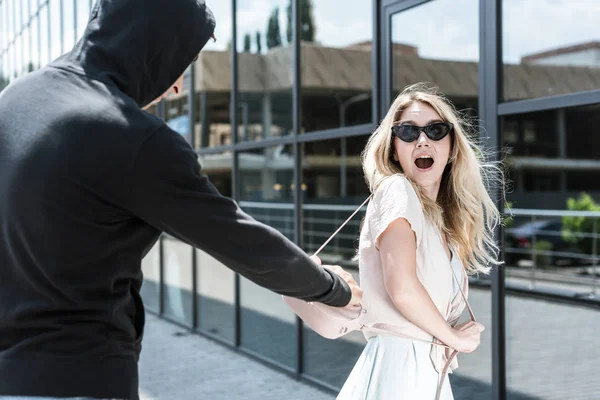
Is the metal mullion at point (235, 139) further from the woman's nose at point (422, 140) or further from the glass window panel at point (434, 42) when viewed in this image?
the woman's nose at point (422, 140)

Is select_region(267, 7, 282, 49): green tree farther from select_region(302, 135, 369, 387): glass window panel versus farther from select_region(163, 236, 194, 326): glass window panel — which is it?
select_region(163, 236, 194, 326): glass window panel

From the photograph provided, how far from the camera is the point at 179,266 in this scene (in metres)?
9.29

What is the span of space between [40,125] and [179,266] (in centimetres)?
794

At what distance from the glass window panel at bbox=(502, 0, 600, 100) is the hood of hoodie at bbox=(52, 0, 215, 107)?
2.85 meters

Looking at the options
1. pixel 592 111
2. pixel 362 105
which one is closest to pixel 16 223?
pixel 362 105

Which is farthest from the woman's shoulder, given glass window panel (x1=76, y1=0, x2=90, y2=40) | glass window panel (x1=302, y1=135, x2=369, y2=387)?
glass window panel (x1=76, y1=0, x2=90, y2=40)

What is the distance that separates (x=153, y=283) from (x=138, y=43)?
29.0 ft

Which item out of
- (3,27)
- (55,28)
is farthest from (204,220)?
(3,27)

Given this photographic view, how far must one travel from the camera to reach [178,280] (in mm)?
9297

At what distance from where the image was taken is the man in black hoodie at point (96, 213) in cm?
145

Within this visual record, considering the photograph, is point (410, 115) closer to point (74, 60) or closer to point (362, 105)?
point (74, 60)

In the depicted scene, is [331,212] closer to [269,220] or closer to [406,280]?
[269,220]

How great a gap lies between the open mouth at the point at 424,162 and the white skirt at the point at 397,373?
0.60 m

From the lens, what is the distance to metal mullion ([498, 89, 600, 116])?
353 centimetres
